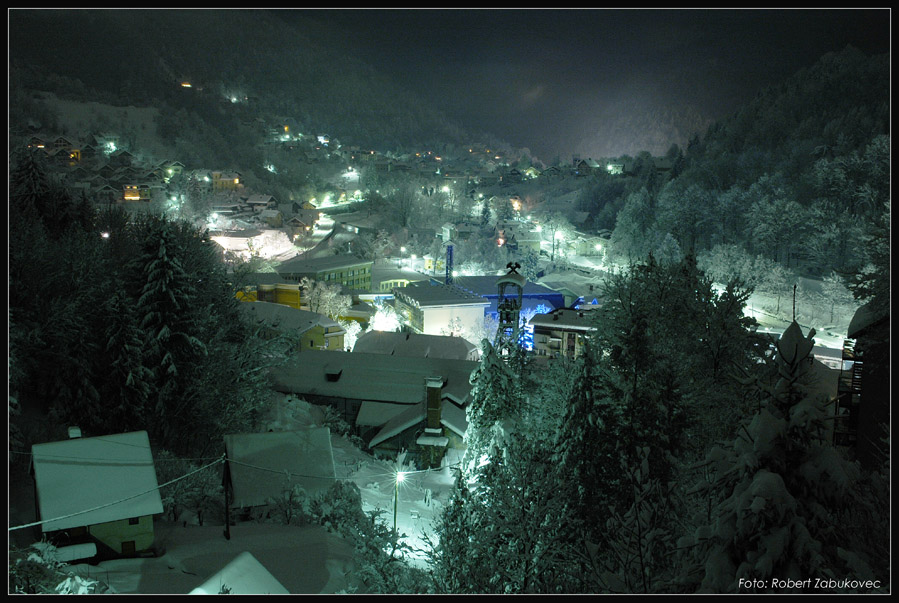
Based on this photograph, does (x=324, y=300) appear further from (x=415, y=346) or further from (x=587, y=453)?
(x=587, y=453)

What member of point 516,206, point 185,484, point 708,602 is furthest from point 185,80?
point 708,602

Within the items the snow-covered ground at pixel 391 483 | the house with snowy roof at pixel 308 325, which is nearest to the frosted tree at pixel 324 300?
the house with snowy roof at pixel 308 325

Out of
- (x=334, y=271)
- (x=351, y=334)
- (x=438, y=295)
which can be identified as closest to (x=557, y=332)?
(x=438, y=295)

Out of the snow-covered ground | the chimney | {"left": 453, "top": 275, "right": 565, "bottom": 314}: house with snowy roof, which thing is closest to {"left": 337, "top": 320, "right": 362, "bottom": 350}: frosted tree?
{"left": 453, "top": 275, "right": 565, "bottom": 314}: house with snowy roof

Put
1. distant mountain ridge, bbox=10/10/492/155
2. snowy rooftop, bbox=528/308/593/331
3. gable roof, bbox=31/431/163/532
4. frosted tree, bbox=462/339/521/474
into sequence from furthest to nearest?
distant mountain ridge, bbox=10/10/492/155, snowy rooftop, bbox=528/308/593/331, frosted tree, bbox=462/339/521/474, gable roof, bbox=31/431/163/532

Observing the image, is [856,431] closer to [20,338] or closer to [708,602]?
[708,602]

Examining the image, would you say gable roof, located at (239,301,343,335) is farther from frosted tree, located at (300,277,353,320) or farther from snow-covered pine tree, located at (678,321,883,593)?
snow-covered pine tree, located at (678,321,883,593)
